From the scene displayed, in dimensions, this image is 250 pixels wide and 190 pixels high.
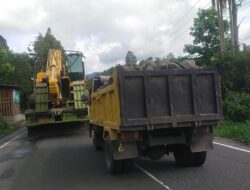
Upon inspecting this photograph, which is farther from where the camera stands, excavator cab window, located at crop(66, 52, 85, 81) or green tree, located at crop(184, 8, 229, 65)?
green tree, located at crop(184, 8, 229, 65)

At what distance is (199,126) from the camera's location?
884 centimetres

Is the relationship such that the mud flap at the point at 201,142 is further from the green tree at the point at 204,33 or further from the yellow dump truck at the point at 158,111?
the green tree at the point at 204,33

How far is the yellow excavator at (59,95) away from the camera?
19.5m

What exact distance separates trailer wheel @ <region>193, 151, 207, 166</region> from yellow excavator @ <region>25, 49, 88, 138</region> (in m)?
9.42

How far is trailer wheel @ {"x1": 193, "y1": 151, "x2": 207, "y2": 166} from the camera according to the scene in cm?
952

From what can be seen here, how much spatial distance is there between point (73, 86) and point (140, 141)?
1184cm

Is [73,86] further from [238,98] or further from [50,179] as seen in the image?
[50,179]

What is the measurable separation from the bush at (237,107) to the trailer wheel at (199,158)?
9.13 metres

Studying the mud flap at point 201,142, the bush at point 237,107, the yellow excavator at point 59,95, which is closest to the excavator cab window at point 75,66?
the yellow excavator at point 59,95

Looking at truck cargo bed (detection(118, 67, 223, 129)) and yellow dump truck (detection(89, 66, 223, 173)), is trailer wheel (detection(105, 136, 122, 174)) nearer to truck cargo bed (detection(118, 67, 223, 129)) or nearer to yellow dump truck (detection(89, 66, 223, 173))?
yellow dump truck (detection(89, 66, 223, 173))

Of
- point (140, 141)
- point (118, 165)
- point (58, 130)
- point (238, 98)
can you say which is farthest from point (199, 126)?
point (58, 130)

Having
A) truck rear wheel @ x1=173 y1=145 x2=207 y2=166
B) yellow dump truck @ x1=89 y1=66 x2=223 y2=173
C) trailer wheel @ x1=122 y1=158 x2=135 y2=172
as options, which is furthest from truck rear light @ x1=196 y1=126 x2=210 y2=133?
trailer wheel @ x1=122 y1=158 x2=135 y2=172

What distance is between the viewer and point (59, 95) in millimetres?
20516

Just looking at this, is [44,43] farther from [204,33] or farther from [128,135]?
[128,135]
